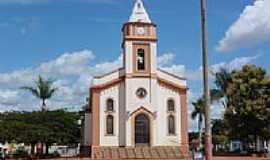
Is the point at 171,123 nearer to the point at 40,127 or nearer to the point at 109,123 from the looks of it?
the point at 109,123

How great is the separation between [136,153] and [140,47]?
1066 cm

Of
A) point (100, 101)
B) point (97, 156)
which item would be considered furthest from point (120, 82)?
point (97, 156)

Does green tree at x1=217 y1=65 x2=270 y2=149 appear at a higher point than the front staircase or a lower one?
higher

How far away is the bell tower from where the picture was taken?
49250mm

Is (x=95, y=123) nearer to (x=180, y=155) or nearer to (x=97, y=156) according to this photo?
(x=97, y=156)

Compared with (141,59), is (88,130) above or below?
below

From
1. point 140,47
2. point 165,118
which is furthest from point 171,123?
point 140,47

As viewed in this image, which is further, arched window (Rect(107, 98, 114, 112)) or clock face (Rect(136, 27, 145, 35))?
clock face (Rect(136, 27, 145, 35))

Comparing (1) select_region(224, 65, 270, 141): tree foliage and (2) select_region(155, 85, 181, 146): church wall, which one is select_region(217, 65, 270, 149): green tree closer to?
(1) select_region(224, 65, 270, 141): tree foliage

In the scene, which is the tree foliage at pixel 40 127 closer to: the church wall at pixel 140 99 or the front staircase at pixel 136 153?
the front staircase at pixel 136 153

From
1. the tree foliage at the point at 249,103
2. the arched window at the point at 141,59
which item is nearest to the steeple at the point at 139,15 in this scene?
the arched window at the point at 141,59

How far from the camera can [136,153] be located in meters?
46.8

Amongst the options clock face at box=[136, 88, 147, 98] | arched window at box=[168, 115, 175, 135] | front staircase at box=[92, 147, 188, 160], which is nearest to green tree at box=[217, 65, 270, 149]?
arched window at box=[168, 115, 175, 135]

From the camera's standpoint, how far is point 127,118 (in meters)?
48.5
